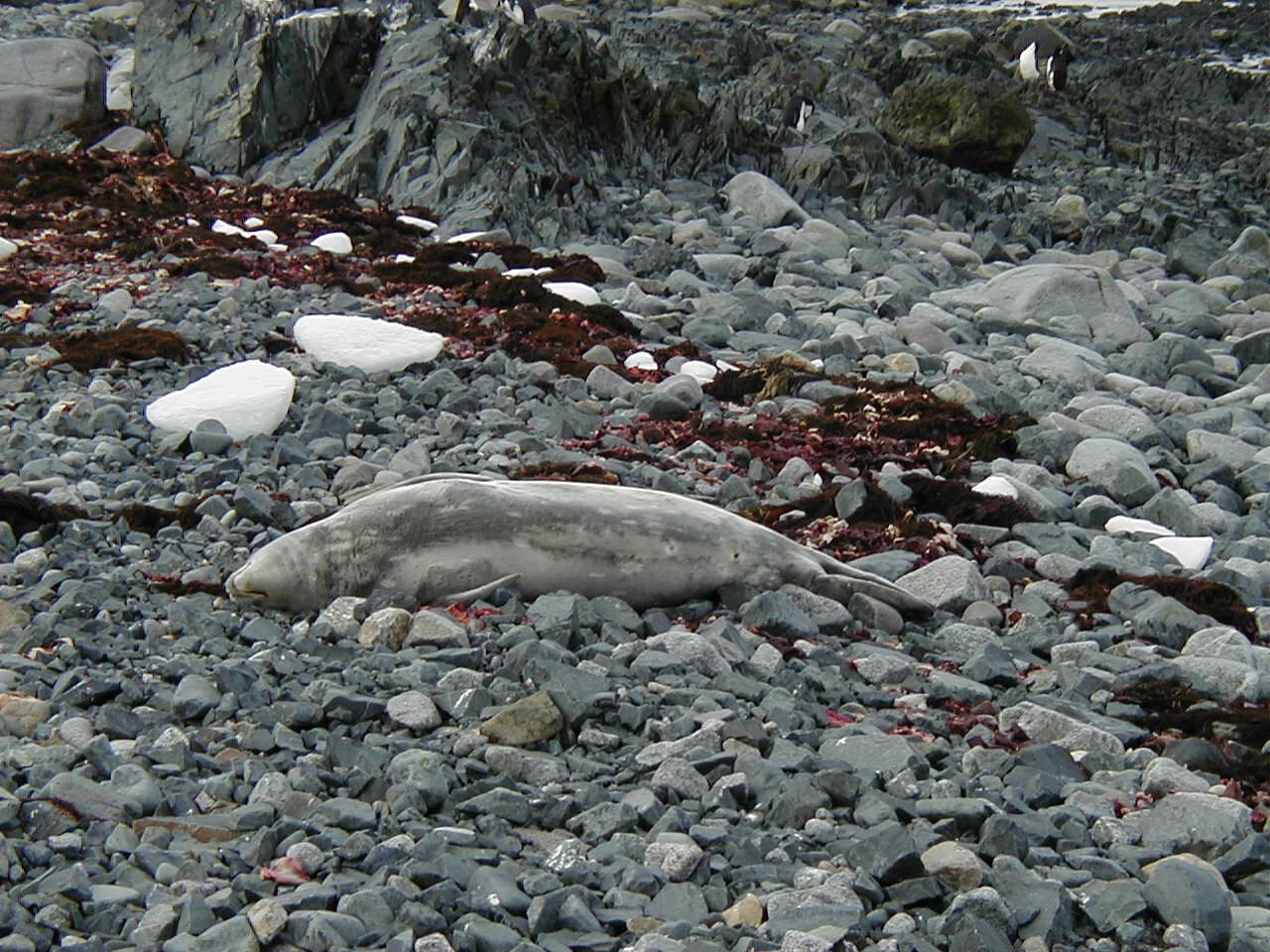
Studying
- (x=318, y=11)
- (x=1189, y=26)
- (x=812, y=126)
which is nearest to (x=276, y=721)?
(x=318, y=11)

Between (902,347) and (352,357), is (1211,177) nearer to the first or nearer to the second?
(902,347)

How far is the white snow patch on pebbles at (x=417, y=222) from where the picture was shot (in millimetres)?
11820

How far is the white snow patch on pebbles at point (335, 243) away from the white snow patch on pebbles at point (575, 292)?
6.58ft

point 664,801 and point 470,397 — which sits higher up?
point 664,801

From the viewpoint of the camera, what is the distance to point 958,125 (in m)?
16.3

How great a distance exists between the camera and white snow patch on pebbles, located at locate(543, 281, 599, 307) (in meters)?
9.84

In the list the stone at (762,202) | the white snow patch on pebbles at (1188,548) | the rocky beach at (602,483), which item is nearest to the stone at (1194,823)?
the rocky beach at (602,483)

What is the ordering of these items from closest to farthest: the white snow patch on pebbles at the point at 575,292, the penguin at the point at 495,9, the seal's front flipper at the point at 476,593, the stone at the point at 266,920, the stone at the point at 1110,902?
the stone at the point at 266,920 < the stone at the point at 1110,902 < the seal's front flipper at the point at 476,593 < the white snow patch on pebbles at the point at 575,292 < the penguin at the point at 495,9

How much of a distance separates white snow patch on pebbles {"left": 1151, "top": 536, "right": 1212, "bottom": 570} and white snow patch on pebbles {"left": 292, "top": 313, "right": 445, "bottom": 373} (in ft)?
13.7

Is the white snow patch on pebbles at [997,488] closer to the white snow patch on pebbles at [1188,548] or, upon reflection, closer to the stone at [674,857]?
the white snow patch on pebbles at [1188,548]

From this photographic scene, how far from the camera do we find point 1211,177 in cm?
1845

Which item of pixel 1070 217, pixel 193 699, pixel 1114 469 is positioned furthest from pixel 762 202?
pixel 193 699

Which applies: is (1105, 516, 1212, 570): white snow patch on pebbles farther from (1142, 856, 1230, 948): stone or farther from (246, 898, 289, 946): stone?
(246, 898, 289, 946): stone

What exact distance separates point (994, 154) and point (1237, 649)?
40.0ft
